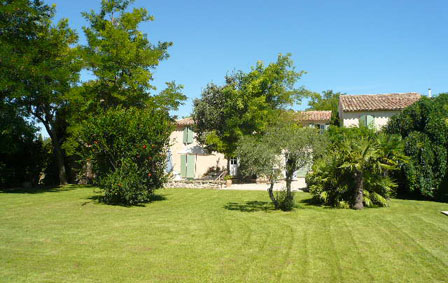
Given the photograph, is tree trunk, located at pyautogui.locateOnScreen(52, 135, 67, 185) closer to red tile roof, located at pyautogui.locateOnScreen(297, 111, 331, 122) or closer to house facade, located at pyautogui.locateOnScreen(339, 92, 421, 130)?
red tile roof, located at pyautogui.locateOnScreen(297, 111, 331, 122)

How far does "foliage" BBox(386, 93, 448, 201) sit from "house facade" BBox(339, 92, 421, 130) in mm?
6784

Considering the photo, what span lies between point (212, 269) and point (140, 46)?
2034 centimetres

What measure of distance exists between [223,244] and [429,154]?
1284 cm

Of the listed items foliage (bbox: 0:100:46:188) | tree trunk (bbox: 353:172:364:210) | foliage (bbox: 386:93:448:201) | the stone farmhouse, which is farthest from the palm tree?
foliage (bbox: 0:100:46:188)

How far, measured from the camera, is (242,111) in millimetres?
27031

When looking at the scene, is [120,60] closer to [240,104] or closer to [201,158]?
[240,104]

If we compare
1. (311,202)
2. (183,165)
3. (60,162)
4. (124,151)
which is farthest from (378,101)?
(60,162)

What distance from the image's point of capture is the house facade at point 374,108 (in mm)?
24672

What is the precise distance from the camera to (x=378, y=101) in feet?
86.0

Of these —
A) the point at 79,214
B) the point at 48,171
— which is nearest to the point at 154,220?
the point at 79,214

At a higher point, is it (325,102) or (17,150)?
(325,102)

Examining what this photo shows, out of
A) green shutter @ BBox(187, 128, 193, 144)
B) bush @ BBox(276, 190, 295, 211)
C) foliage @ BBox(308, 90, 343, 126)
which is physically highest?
foliage @ BBox(308, 90, 343, 126)

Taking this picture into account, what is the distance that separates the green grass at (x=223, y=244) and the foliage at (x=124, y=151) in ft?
4.03

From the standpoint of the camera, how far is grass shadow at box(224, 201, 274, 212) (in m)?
13.9
